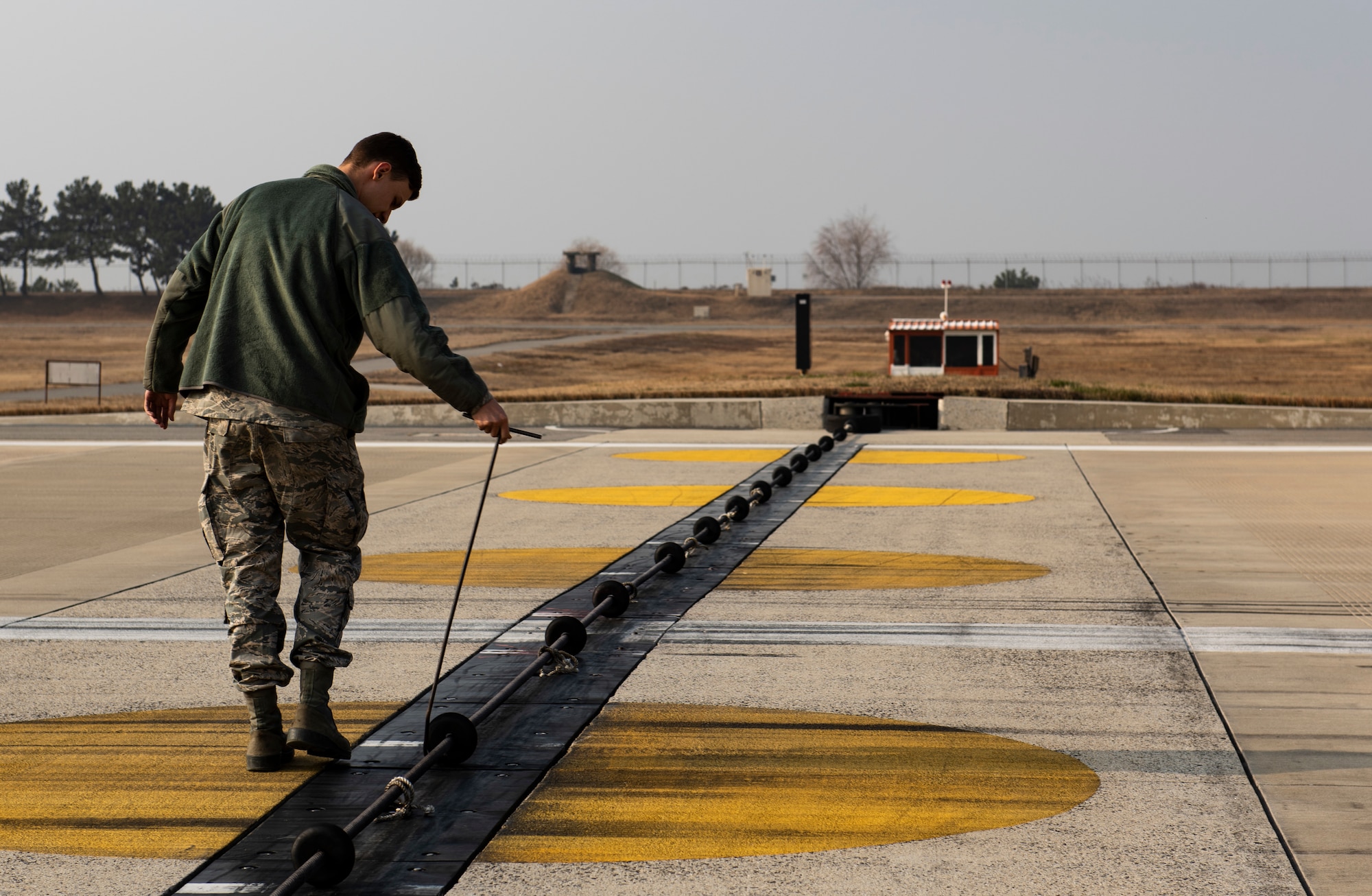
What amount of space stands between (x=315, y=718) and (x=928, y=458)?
12.5 meters

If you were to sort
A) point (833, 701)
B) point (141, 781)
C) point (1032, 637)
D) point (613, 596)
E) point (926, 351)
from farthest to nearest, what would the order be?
point (926, 351)
point (613, 596)
point (1032, 637)
point (833, 701)
point (141, 781)

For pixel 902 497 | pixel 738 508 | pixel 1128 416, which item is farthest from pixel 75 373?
pixel 738 508

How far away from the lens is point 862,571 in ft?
27.1

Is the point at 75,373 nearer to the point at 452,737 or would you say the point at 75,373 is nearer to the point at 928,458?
the point at 928,458

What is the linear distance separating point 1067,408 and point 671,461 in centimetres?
926

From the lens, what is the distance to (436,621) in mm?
6758

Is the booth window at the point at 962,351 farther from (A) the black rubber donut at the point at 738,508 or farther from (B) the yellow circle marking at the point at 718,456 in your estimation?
(A) the black rubber donut at the point at 738,508

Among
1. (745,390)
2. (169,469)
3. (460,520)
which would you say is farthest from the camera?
(745,390)

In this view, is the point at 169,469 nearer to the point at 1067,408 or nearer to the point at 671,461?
the point at 671,461

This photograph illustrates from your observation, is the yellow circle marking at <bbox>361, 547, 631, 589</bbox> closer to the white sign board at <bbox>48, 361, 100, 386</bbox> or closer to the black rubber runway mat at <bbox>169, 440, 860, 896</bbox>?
the black rubber runway mat at <bbox>169, 440, 860, 896</bbox>

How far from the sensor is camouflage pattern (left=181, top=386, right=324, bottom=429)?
13.7ft

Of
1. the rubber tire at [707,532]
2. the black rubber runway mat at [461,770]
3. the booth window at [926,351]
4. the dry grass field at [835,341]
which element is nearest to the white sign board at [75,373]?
the dry grass field at [835,341]

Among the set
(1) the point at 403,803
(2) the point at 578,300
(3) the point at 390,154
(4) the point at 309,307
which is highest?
(2) the point at 578,300

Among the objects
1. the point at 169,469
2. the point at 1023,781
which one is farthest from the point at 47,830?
the point at 169,469
